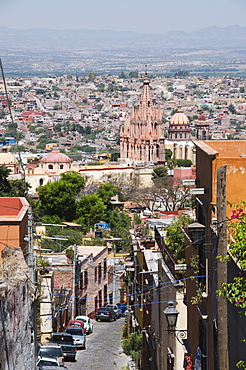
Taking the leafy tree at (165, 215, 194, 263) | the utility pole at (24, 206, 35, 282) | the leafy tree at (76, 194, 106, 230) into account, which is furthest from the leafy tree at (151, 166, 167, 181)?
the utility pole at (24, 206, 35, 282)

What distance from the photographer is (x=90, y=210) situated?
4422 cm

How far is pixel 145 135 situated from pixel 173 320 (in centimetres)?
9382

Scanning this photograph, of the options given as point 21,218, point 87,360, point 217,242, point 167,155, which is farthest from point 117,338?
point 167,155

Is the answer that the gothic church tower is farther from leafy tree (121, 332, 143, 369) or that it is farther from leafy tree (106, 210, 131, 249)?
leafy tree (121, 332, 143, 369)

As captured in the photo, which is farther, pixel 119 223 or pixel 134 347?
pixel 119 223

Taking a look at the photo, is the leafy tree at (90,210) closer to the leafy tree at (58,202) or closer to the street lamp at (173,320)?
the leafy tree at (58,202)

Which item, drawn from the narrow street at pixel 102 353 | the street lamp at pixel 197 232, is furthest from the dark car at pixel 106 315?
the street lamp at pixel 197 232

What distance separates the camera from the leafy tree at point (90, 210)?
43750mm

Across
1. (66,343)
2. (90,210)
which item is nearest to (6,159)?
(90,210)

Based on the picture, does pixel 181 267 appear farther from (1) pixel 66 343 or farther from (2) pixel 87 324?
(2) pixel 87 324

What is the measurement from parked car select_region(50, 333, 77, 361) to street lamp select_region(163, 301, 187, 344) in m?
6.51

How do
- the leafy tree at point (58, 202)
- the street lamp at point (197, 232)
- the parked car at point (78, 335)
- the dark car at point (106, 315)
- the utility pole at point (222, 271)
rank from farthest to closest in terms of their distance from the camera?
the leafy tree at point (58, 202)
the dark car at point (106, 315)
the parked car at point (78, 335)
the street lamp at point (197, 232)
the utility pole at point (222, 271)

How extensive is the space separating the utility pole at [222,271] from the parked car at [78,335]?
1117 centimetres

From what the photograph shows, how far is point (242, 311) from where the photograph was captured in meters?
6.63
